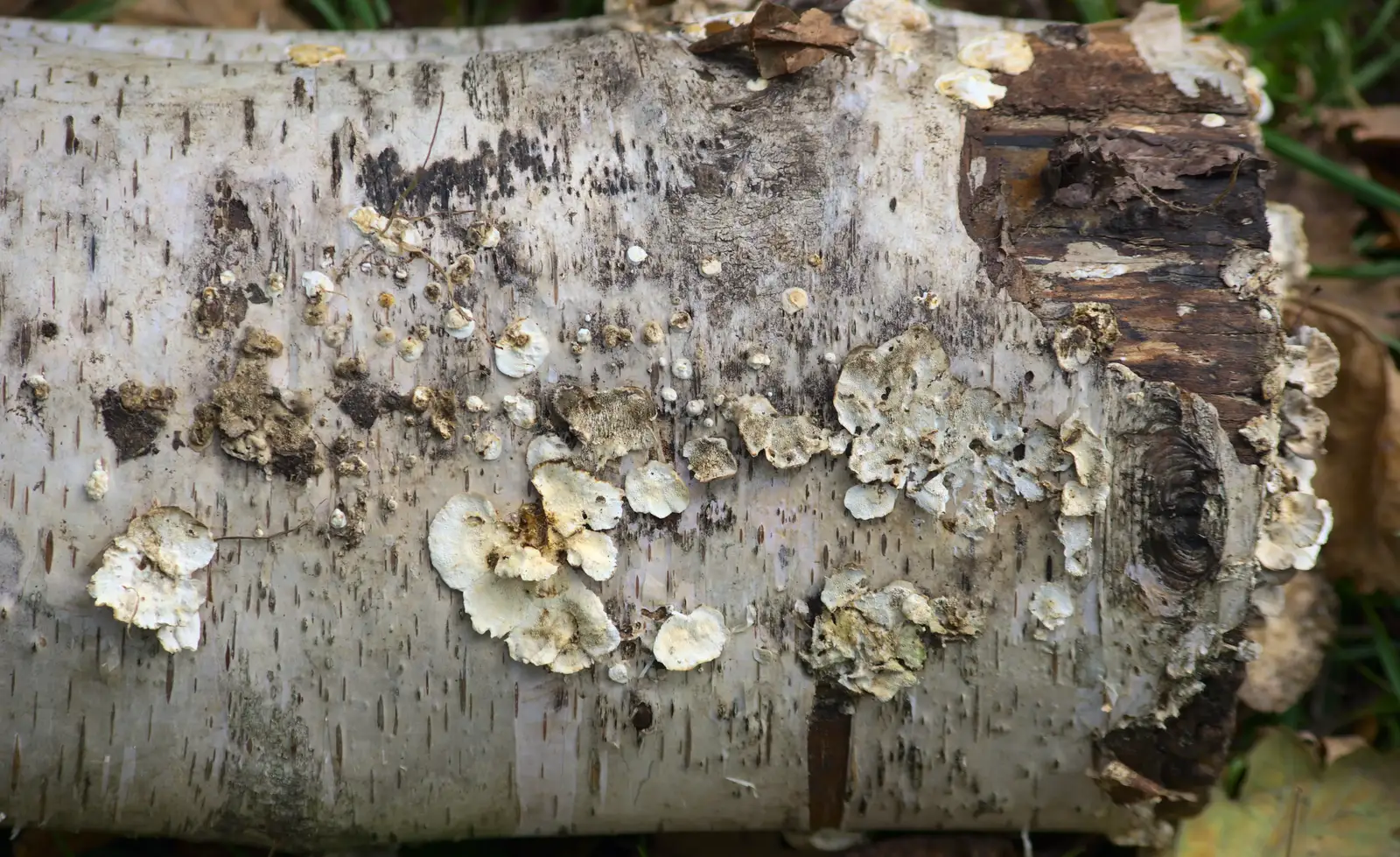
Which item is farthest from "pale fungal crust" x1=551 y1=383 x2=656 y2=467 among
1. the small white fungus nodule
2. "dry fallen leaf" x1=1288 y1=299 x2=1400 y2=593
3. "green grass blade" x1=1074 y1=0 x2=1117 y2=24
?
"green grass blade" x1=1074 y1=0 x2=1117 y2=24

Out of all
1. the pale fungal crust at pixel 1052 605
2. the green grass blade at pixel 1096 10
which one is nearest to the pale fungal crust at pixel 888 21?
the pale fungal crust at pixel 1052 605

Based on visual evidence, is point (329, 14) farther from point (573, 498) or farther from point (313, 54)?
point (573, 498)

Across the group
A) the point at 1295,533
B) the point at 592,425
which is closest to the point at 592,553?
the point at 592,425

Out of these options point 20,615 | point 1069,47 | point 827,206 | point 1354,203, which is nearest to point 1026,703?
point 827,206

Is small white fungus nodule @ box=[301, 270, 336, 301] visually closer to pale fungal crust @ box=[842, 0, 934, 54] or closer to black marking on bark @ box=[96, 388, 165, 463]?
black marking on bark @ box=[96, 388, 165, 463]

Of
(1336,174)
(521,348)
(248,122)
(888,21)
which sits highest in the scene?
(888,21)

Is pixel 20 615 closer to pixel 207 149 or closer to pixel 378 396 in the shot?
pixel 378 396

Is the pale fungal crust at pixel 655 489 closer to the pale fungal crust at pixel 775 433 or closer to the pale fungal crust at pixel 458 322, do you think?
the pale fungal crust at pixel 775 433
